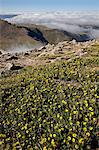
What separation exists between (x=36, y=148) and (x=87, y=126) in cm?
215

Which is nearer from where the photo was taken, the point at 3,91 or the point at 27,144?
the point at 27,144

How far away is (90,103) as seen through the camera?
15508 mm

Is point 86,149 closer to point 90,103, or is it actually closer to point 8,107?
point 90,103

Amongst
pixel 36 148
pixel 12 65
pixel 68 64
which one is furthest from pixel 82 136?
pixel 12 65

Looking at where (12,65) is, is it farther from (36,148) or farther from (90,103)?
(36,148)

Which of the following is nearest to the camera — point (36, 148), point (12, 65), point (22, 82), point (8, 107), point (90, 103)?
point (36, 148)

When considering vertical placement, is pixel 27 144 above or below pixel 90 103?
below

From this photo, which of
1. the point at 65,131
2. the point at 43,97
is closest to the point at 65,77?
Result: the point at 43,97

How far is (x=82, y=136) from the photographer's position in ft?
42.3

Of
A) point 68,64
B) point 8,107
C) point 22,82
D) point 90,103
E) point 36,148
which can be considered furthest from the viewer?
point 68,64

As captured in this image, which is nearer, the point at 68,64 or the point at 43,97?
the point at 43,97

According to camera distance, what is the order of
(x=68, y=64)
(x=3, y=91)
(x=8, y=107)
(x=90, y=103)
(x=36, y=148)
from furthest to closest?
(x=68, y=64) < (x=3, y=91) < (x=8, y=107) < (x=90, y=103) < (x=36, y=148)

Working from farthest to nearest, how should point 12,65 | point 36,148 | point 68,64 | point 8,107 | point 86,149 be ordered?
1. point 12,65
2. point 68,64
3. point 8,107
4. point 36,148
5. point 86,149

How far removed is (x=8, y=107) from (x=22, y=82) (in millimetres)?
4584
